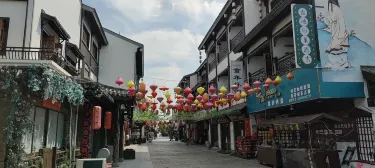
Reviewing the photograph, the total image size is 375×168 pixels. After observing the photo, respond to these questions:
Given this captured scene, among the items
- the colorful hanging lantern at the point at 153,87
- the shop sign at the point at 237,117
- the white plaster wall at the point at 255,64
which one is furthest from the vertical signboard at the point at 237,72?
the colorful hanging lantern at the point at 153,87

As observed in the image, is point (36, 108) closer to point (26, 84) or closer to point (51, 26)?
point (26, 84)

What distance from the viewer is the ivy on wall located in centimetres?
745

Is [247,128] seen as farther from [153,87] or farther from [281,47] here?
[153,87]

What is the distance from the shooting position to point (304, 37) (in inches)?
490

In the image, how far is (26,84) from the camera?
25.6 feet

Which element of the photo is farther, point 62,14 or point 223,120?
point 223,120

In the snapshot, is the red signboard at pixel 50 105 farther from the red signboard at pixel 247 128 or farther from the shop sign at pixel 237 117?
the shop sign at pixel 237 117

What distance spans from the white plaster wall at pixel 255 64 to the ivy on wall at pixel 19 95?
50.9ft

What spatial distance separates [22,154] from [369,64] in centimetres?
1334

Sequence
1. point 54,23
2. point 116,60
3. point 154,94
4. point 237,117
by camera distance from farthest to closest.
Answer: point 116,60
point 237,117
point 154,94
point 54,23

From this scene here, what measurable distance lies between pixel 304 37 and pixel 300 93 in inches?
109

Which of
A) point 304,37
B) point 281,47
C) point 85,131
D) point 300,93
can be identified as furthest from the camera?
point 281,47

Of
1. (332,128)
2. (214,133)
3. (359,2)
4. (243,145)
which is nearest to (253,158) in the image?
(243,145)

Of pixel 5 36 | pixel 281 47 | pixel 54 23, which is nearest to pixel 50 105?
pixel 5 36
